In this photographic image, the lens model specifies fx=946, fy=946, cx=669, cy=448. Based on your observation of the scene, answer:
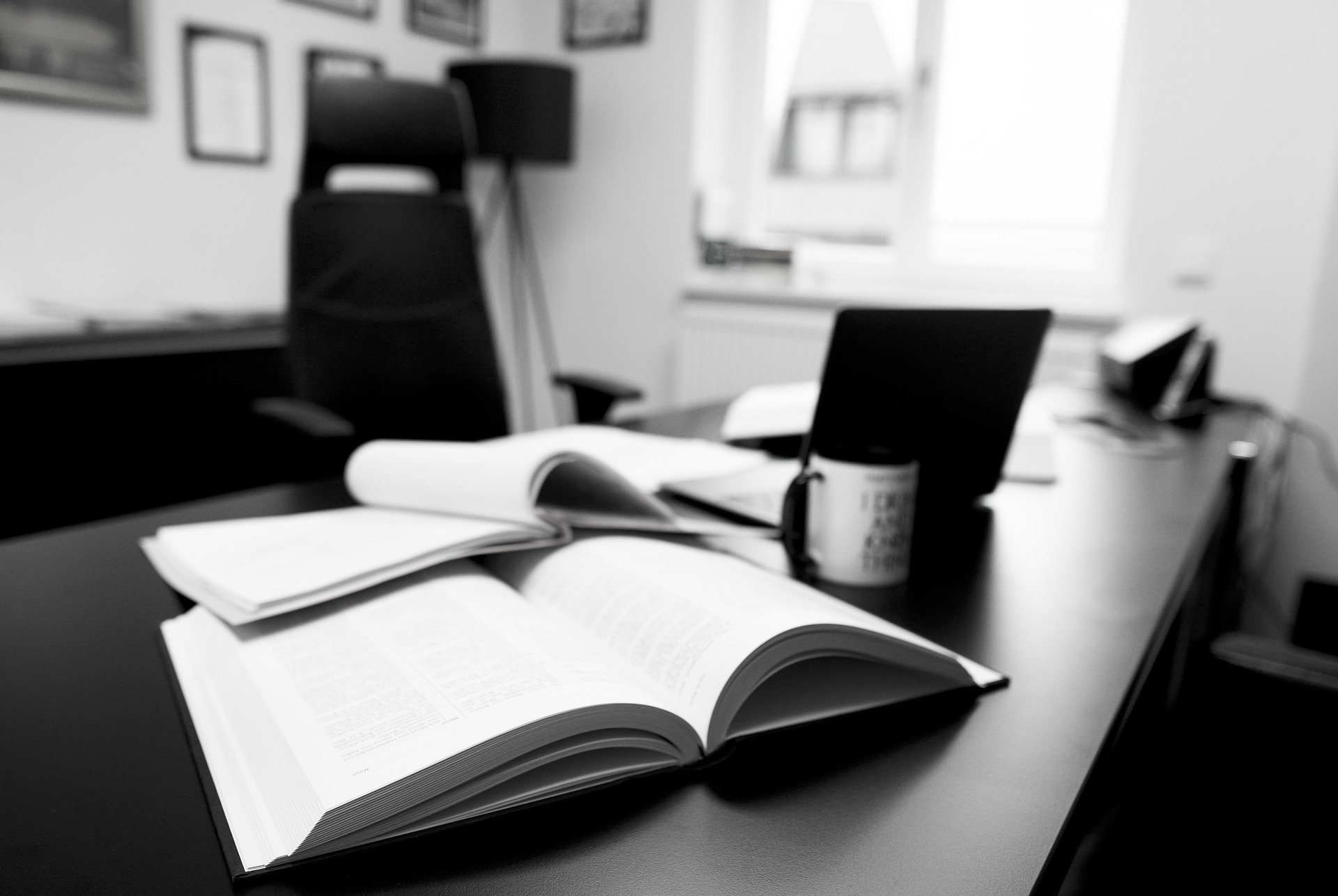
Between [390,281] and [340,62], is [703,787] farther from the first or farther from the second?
[340,62]

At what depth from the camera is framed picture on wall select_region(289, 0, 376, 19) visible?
274cm

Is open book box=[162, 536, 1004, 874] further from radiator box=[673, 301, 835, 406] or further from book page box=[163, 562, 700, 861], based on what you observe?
radiator box=[673, 301, 835, 406]

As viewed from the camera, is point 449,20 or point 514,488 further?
point 449,20

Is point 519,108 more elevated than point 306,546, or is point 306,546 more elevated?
point 519,108

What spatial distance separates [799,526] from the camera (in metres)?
0.75

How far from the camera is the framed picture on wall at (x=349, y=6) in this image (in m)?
2.74

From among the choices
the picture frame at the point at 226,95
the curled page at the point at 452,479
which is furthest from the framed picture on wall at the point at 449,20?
the curled page at the point at 452,479

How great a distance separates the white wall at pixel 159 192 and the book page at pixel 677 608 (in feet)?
6.02

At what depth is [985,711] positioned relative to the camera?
53cm

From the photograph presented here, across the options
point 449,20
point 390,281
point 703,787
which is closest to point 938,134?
point 449,20

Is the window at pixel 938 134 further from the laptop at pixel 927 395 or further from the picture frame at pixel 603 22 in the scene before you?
the laptop at pixel 927 395

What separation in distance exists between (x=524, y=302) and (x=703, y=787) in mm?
→ 3229

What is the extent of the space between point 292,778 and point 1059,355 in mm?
2475

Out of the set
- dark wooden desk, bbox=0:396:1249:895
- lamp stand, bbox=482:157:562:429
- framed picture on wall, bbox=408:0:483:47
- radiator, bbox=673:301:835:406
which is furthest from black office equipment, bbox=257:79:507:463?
lamp stand, bbox=482:157:562:429
